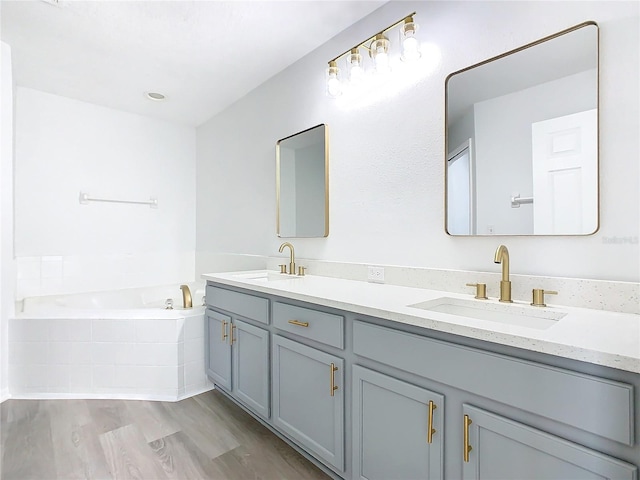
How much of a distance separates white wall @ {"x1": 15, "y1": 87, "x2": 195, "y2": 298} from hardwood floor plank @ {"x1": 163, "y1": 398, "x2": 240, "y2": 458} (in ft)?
5.74

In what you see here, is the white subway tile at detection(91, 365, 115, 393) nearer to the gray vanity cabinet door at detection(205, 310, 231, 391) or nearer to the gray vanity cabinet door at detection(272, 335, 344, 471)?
the gray vanity cabinet door at detection(205, 310, 231, 391)

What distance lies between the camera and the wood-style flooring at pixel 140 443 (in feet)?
5.41

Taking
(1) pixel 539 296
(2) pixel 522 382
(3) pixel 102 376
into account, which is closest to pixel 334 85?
(1) pixel 539 296

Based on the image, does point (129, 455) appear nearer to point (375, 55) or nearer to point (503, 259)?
point (503, 259)

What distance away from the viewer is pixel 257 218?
117 inches

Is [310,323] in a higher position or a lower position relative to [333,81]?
lower

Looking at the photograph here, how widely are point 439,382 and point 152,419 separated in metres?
1.86

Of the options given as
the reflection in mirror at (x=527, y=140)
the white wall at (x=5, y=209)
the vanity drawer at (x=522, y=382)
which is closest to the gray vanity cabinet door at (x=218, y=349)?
the vanity drawer at (x=522, y=382)

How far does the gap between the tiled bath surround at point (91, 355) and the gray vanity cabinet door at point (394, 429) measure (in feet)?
5.12

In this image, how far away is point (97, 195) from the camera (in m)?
3.35

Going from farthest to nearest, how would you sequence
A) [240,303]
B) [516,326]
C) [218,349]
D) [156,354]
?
[156,354] → [218,349] → [240,303] → [516,326]

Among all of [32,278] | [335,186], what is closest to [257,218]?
[335,186]

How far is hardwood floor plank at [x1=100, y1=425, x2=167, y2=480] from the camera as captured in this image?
163 cm

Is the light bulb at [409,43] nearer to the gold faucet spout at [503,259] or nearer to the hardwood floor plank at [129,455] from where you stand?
the gold faucet spout at [503,259]
